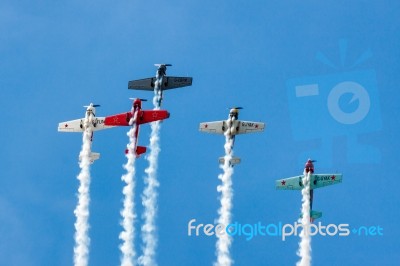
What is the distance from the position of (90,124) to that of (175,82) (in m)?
7.82

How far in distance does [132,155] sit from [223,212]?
811 centimetres

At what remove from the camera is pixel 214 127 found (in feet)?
337

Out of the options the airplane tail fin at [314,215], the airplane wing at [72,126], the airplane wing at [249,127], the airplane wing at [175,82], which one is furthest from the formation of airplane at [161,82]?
the airplane tail fin at [314,215]

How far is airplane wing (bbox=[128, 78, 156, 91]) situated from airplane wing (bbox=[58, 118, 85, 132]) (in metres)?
4.89

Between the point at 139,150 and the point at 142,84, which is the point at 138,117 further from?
A: the point at 142,84

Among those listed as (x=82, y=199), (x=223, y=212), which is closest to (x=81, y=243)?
(x=82, y=199)

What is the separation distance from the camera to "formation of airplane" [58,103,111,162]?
104 metres

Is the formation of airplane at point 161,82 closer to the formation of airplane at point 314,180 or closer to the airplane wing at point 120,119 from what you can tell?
the airplane wing at point 120,119

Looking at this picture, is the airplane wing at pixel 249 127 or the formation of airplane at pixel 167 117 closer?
the formation of airplane at pixel 167 117

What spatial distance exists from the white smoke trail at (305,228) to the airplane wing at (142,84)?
13862 millimetres

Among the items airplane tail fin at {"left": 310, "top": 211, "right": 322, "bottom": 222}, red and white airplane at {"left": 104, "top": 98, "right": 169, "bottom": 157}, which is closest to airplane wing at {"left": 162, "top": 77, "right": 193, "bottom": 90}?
red and white airplane at {"left": 104, "top": 98, "right": 169, "bottom": 157}

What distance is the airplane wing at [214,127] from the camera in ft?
336

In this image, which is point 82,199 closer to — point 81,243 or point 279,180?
point 81,243

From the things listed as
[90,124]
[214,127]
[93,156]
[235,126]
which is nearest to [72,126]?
[90,124]
